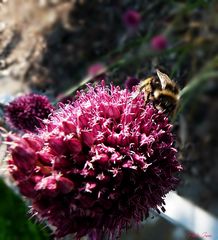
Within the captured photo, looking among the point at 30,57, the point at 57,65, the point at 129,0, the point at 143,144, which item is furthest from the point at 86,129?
the point at 129,0

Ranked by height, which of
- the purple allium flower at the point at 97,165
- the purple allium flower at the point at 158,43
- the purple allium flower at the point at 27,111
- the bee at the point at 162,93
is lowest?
the purple allium flower at the point at 97,165

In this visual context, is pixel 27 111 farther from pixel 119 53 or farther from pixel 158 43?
pixel 119 53

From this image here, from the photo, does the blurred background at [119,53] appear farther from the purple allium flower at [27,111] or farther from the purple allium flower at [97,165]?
the purple allium flower at [97,165]

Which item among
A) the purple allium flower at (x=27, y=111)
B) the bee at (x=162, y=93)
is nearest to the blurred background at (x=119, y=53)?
the purple allium flower at (x=27, y=111)

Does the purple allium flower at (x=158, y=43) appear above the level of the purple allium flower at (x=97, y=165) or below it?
above

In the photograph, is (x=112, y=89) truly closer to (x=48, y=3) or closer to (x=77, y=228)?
(x=77, y=228)
